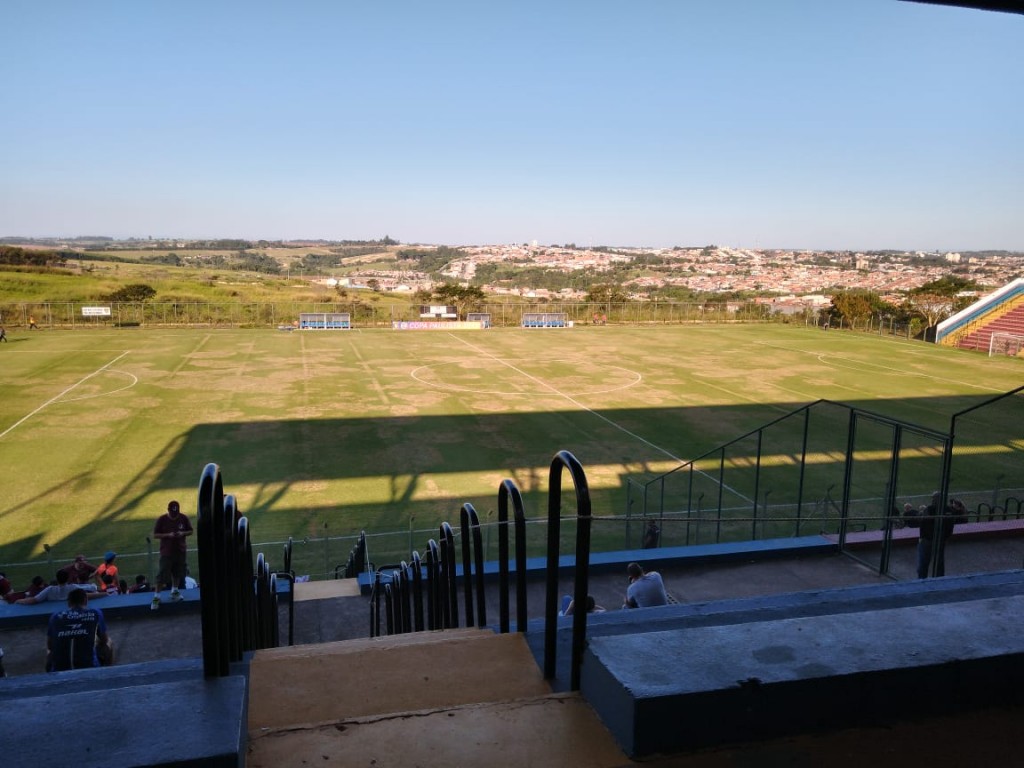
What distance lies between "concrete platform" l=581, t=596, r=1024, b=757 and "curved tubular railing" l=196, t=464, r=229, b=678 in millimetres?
1296

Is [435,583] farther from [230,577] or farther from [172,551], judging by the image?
[172,551]

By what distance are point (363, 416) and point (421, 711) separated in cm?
2266

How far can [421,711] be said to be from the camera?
9.12 feet

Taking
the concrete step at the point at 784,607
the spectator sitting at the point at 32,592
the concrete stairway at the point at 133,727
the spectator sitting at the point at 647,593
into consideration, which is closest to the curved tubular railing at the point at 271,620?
the concrete step at the point at 784,607

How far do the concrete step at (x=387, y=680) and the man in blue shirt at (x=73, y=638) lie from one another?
10.5 feet

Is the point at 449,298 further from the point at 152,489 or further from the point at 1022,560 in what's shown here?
the point at 1022,560

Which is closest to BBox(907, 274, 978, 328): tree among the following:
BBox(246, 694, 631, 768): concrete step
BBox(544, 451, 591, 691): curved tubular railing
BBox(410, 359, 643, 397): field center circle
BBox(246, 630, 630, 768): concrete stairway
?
BBox(410, 359, 643, 397): field center circle

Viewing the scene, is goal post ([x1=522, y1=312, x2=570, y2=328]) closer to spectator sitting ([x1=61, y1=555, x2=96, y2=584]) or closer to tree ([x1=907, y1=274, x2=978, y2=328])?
tree ([x1=907, y1=274, x2=978, y2=328])

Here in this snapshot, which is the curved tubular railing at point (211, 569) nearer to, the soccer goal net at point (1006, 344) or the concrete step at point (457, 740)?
the concrete step at point (457, 740)

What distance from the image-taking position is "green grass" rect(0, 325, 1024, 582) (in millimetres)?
16031

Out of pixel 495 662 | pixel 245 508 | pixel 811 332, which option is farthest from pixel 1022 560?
pixel 811 332

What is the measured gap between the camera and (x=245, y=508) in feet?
52.6

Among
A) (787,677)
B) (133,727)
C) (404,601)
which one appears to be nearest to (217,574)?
(133,727)

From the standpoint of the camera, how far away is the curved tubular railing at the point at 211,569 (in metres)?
2.68
